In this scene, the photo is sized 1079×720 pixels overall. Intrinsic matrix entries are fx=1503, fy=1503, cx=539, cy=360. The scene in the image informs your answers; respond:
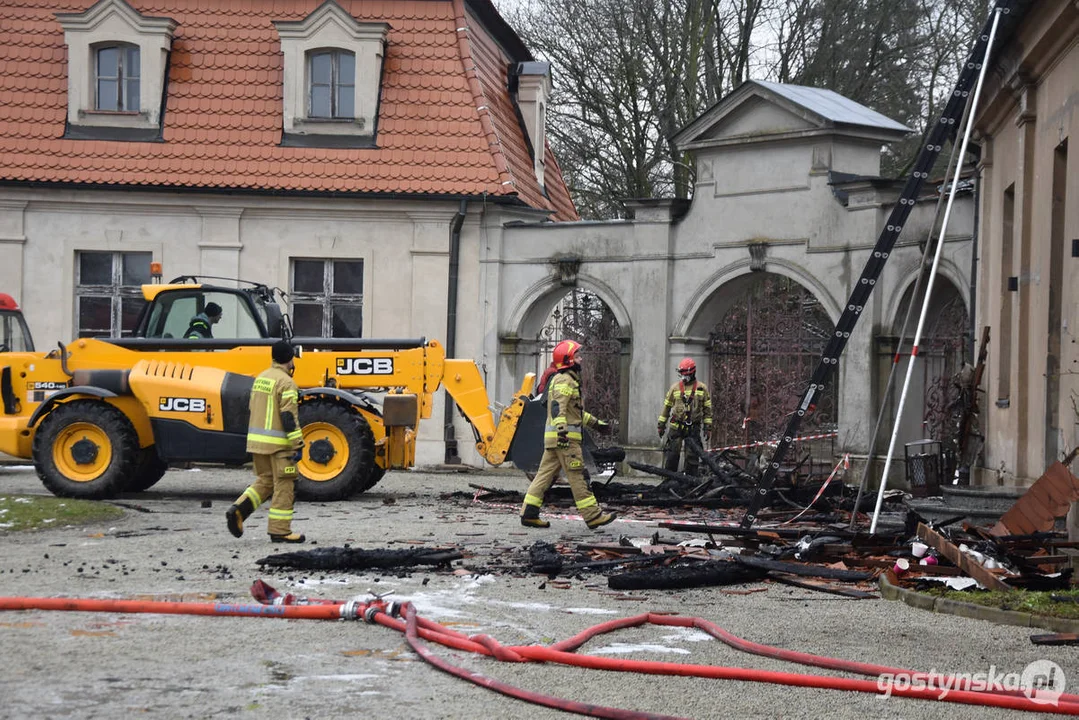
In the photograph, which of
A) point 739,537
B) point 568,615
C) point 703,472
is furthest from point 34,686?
point 703,472

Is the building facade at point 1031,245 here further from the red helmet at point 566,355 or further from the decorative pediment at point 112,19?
the decorative pediment at point 112,19

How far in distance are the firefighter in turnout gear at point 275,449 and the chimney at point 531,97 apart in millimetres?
14393

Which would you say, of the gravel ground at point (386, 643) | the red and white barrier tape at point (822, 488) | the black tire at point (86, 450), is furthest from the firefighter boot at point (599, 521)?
the black tire at point (86, 450)

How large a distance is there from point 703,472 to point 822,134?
16.2ft

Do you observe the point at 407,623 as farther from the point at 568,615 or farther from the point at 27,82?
the point at 27,82

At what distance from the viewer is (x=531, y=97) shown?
26.5 meters

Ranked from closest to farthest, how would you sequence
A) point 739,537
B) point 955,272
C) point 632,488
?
point 739,537 < point 632,488 < point 955,272

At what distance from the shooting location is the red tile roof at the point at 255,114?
77.1ft

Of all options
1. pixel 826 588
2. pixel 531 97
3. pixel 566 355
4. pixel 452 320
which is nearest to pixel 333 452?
pixel 566 355

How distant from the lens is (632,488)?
57.9 feet

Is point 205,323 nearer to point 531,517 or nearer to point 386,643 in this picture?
point 531,517

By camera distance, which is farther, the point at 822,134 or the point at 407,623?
the point at 822,134

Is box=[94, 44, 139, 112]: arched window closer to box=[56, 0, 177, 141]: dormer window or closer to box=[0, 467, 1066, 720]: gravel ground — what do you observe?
box=[56, 0, 177, 141]: dormer window

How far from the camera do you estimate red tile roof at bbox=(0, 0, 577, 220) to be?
2350 centimetres
